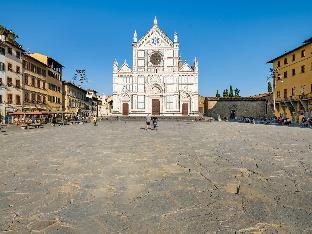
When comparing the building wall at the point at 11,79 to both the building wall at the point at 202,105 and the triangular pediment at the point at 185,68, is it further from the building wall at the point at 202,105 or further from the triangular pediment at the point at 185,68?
the building wall at the point at 202,105

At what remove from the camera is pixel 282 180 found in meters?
5.87

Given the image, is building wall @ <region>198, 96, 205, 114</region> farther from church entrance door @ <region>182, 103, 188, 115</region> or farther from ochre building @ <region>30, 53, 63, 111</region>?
ochre building @ <region>30, 53, 63, 111</region>

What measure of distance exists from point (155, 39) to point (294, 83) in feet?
83.7

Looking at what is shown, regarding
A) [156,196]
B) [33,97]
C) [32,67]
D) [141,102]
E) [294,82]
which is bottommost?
[156,196]

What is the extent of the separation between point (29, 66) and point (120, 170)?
128 ft

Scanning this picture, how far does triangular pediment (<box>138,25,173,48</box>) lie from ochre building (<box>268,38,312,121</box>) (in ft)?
64.9

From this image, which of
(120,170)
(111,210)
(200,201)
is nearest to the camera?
(111,210)

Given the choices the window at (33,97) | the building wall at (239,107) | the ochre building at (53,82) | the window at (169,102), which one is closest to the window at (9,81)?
the window at (33,97)

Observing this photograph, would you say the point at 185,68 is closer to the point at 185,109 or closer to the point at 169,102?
the point at 169,102

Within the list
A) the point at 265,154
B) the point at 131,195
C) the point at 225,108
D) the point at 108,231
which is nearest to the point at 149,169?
the point at 131,195

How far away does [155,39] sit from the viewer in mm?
50938

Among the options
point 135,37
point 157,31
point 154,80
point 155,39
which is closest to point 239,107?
point 154,80

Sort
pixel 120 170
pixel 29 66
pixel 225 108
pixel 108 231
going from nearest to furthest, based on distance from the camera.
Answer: pixel 108 231
pixel 120 170
pixel 29 66
pixel 225 108

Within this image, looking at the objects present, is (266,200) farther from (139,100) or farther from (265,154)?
(139,100)
